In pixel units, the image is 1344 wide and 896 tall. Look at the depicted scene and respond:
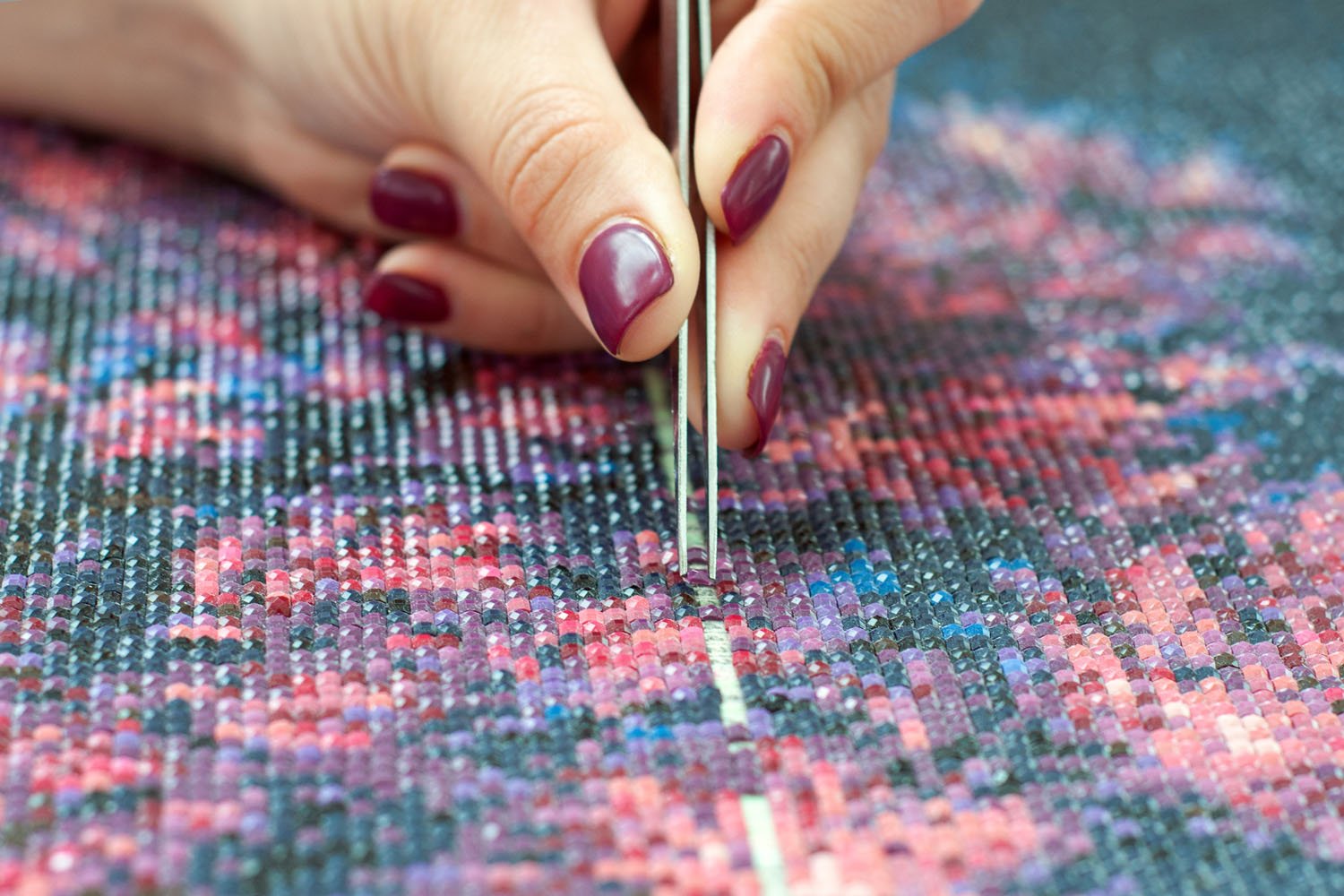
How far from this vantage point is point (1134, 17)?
0.74 meters

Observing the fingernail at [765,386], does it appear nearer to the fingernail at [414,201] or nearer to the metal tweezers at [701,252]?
the metal tweezers at [701,252]

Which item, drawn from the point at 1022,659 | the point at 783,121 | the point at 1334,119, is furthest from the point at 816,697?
the point at 1334,119

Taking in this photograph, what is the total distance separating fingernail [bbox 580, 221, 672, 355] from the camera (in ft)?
1.16

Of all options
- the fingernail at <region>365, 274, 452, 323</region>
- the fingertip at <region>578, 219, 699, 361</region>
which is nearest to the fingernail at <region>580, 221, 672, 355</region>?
the fingertip at <region>578, 219, 699, 361</region>

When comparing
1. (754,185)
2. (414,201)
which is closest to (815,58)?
(754,185)

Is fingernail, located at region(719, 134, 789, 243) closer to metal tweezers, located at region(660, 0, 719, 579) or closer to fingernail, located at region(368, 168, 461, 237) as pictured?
metal tweezers, located at region(660, 0, 719, 579)

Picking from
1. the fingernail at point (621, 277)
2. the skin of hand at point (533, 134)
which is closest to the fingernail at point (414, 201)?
the skin of hand at point (533, 134)

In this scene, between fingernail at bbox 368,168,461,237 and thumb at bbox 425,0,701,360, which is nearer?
thumb at bbox 425,0,701,360

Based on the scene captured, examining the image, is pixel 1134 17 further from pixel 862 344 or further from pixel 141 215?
pixel 141 215

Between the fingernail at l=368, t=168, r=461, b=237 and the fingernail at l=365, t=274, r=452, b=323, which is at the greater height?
the fingernail at l=368, t=168, r=461, b=237

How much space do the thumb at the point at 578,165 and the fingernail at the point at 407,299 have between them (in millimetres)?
66

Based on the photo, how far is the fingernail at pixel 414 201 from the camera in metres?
0.46

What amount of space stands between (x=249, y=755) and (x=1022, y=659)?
183 millimetres

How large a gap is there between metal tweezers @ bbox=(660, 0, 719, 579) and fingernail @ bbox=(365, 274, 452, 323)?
10cm
